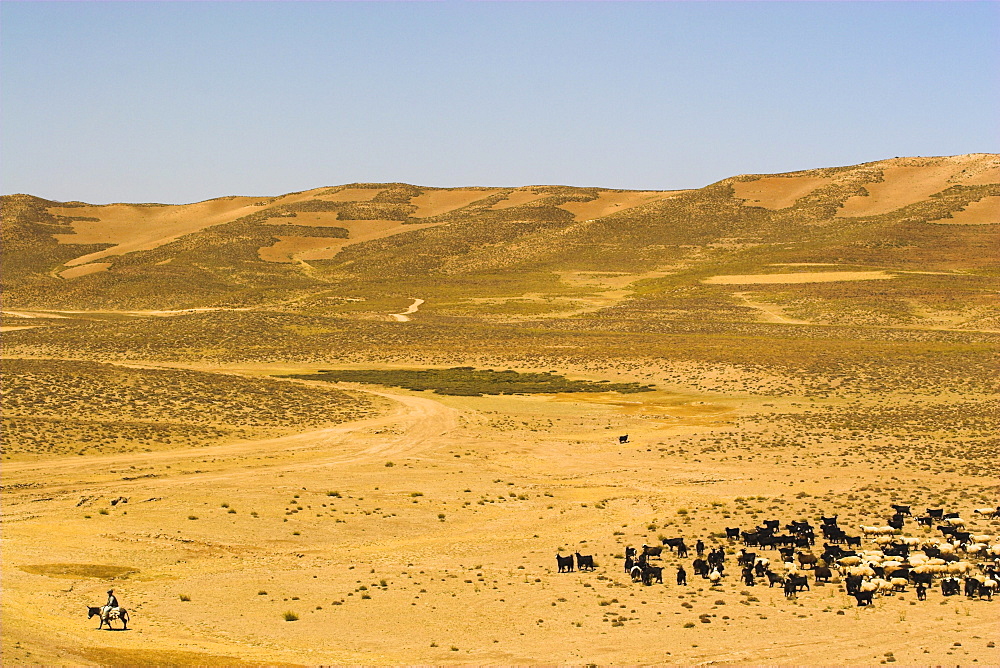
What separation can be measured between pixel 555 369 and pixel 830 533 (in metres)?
45.9

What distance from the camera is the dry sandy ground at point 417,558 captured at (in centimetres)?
2055

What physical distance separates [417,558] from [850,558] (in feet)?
35.8

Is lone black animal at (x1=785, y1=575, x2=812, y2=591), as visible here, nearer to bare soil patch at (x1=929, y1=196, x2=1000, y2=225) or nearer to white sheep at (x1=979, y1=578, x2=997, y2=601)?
white sheep at (x1=979, y1=578, x2=997, y2=601)

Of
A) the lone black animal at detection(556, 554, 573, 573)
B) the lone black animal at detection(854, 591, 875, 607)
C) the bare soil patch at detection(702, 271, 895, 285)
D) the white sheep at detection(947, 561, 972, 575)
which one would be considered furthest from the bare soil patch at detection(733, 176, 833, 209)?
the lone black animal at detection(854, 591, 875, 607)

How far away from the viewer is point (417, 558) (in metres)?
28.8

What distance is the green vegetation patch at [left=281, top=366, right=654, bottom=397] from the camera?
6425 cm

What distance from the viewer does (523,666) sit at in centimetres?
1961

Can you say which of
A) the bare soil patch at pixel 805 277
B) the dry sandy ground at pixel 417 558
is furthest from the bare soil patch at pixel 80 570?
the bare soil patch at pixel 805 277

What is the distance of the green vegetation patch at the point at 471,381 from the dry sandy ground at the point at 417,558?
44.2 feet

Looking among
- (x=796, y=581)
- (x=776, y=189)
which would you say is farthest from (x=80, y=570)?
(x=776, y=189)

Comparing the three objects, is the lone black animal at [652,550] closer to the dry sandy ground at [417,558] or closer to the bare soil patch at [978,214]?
the dry sandy ground at [417,558]

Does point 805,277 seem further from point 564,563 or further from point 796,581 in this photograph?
point 796,581

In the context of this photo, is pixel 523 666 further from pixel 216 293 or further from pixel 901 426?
pixel 216 293

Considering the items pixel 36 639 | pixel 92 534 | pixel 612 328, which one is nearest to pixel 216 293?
pixel 612 328
